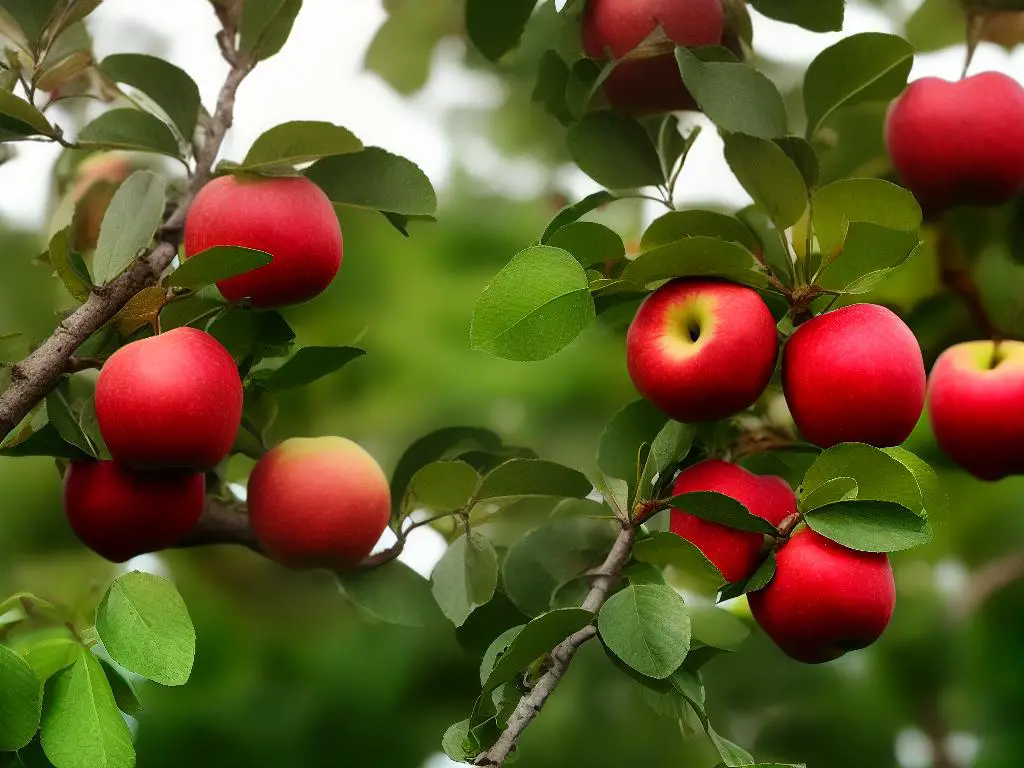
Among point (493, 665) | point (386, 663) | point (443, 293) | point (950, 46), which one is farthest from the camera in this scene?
point (443, 293)

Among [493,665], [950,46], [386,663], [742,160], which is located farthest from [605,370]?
[493,665]

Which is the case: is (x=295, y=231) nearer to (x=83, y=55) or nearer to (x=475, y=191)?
(x=83, y=55)

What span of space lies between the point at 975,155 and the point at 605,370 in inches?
22.5

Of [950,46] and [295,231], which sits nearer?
[295,231]

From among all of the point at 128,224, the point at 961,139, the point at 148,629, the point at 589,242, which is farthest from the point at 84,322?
the point at 961,139

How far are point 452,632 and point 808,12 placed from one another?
0.70 m

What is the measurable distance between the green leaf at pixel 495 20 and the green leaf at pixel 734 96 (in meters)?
0.21

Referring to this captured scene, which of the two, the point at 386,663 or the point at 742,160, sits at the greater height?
the point at 742,160

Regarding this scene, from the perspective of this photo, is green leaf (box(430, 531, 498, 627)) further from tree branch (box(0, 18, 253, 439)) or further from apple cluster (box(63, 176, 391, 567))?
tree branch (box(0, 18, 253, 439))

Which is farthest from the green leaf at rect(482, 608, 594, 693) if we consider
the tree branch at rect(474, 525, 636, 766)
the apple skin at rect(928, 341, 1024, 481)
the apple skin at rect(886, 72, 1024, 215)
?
the apple skin at rect(886, 72, 1024, 215)

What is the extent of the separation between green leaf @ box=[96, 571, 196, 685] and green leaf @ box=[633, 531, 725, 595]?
9.9 inches

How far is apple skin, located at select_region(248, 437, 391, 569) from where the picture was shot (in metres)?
0.81

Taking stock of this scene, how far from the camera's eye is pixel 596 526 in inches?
33.6

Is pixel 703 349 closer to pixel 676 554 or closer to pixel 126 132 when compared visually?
pixel 676 554
